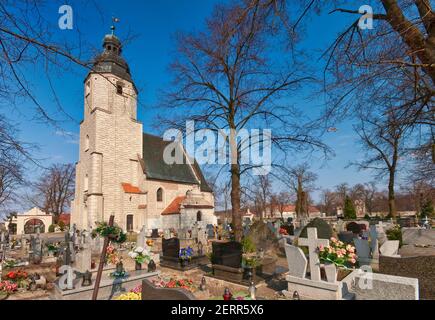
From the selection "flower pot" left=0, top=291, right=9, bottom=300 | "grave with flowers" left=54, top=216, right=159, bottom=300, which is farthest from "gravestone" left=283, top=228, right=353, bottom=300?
"flower pot" left=0, top=291, right=9, bottom=300

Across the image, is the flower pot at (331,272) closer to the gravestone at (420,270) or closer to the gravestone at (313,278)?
the gravestone at (313,278)

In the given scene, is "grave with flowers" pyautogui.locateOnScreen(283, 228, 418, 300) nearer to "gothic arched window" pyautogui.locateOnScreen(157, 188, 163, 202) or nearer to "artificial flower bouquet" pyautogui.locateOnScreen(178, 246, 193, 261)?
"artificial flower bouquet" pyautogui.locateOnScreen(178, 246, 193, 261)

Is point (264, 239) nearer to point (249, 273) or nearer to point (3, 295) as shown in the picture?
point (249, 273)

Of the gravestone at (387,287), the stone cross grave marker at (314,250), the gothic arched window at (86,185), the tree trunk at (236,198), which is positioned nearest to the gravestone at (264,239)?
the tree trunk at (236,198)

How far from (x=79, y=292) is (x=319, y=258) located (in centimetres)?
588

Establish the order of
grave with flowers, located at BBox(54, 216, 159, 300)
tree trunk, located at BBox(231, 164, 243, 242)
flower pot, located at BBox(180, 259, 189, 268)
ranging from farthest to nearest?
1. tree trunk, located at BBox(231, 164, 243, 242)
2. flower pot, located at BBox(180, 259, 189, 268)
3. grave with flowers, located at BBox(54, 216, 159, 300)

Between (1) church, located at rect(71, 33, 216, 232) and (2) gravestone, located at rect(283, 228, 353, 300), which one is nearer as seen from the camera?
(2) gravestone, located at rect(283, 228, 353, 300)

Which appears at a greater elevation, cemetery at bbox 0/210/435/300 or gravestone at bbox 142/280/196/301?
gravestone at bbox 142/280/196/301

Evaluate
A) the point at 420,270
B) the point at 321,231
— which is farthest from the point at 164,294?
the point at 321,231

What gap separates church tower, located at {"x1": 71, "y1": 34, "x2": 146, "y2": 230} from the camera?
24688 mm

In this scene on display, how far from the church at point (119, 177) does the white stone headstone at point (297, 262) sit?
18.5 m

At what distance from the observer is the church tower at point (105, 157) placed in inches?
972

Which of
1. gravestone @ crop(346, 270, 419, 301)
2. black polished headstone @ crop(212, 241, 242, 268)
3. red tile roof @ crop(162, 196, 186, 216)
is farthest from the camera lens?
red tile roof @ crop(162, 196, 186, 216)

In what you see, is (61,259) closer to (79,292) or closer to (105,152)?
(79,292)
